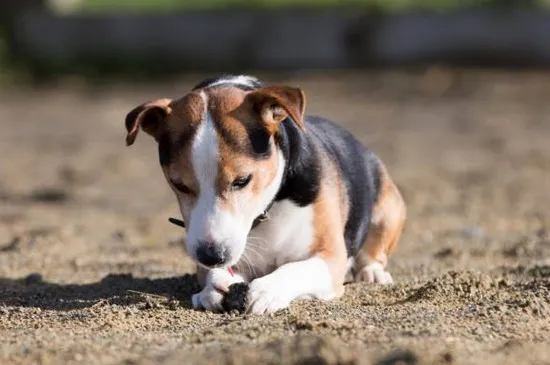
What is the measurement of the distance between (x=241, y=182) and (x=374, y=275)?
1.61 meters

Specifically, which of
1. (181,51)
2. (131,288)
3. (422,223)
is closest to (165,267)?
(131,288)

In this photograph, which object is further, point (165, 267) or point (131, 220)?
point (131, 220)

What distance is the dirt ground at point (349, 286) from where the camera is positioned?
4992 mm

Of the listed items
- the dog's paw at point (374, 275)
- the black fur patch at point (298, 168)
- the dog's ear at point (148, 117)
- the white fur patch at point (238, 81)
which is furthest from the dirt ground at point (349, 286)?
the white fur patch at point (238, 81)

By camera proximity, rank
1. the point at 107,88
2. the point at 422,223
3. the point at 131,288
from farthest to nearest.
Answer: the point at 107,88 < the point at 422,223 < the point at 131,288

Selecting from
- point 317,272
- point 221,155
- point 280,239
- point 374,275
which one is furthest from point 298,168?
point 374,275

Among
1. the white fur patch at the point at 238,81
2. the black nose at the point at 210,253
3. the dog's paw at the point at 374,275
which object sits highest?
the white fur patch at the point at 238,81

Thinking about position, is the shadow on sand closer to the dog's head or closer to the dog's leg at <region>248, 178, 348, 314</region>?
the dog's leg at <region>248, 178, 348, 314</region>

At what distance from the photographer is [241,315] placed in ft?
18.8

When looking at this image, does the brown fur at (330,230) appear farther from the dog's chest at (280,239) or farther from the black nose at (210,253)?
the black nose at (210,253)

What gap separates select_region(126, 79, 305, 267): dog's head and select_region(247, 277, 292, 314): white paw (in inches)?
11.7

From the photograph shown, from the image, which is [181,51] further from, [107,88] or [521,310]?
[521,310]

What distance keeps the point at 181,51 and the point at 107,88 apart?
1399mm

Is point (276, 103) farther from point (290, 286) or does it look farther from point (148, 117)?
point (290, 286)
